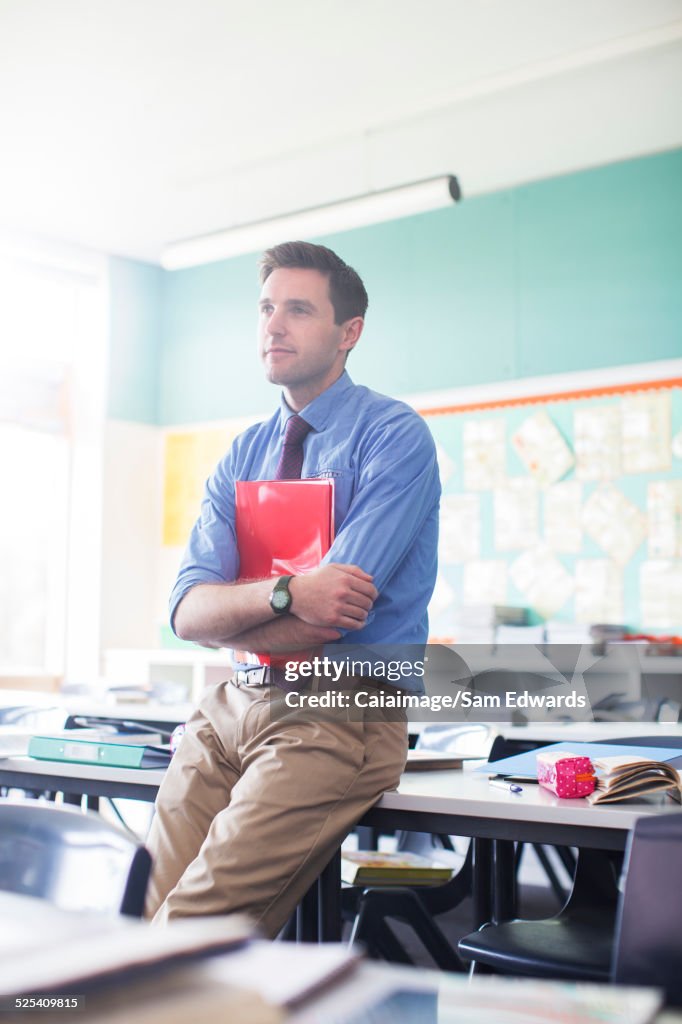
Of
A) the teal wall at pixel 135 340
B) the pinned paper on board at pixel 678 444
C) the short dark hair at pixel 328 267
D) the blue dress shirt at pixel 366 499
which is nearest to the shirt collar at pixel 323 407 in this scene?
the blue dress shirt at pixel 366 499

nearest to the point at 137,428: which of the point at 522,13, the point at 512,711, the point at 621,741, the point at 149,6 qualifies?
the point at 149,6

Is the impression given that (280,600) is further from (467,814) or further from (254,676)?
(467,814)

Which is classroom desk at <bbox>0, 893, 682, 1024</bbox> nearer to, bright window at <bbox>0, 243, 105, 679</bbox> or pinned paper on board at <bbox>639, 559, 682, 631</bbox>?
pinned paper on board at <bbox>639, 559, 682, 631</bbox>

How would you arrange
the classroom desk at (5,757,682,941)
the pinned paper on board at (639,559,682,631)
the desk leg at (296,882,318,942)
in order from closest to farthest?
the classroom desk at (5,757,682,941) < the desk leg at (296,882,318,942) < the pinned paper on board at (639,559,682,631)

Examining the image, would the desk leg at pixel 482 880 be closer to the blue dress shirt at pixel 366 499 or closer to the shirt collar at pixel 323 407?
the blue dress shirt at pixel 366 499

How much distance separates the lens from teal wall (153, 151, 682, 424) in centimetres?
561

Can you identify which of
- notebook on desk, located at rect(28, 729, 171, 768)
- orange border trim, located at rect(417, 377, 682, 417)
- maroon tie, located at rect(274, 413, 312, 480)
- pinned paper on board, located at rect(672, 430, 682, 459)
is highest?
orange border trim, located at rect(417, 377, 682, 417)

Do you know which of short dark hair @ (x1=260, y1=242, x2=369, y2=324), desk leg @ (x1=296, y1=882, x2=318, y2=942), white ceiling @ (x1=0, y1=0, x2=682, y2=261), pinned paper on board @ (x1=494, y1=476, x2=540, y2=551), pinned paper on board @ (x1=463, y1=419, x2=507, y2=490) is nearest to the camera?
desk leg @ (x1=296, y1=882, x2=318, y2=942)

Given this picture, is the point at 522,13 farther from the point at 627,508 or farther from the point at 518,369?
the point at 627,508

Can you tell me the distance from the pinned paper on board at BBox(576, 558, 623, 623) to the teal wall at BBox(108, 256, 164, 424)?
11.3 ft

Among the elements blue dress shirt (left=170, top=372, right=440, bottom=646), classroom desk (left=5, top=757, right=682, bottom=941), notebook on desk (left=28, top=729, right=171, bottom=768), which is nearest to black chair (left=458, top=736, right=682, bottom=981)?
classroom desk (left=5, top=757, right=682, bottom=941)

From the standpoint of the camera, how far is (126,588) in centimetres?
725

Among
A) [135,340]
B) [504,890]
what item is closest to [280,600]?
[504,890]

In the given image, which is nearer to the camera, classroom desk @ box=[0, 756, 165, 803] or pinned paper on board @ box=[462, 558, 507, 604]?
classroom desk @ box=[0, 756, 165, 803]
